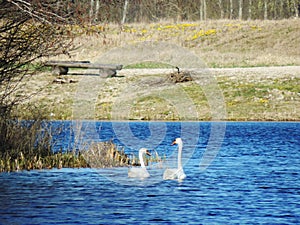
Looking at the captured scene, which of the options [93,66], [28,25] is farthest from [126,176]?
[93,66]

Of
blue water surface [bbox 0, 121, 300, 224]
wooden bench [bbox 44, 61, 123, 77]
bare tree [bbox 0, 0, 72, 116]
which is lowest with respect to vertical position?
blue water surface [bbox 0, 121, 300, 224]

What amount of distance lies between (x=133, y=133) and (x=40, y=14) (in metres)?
16.9

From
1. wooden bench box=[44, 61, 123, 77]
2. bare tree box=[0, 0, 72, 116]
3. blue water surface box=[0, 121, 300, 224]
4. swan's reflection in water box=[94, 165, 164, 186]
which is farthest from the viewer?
wooden bench box=[44, 61, 123, 77]

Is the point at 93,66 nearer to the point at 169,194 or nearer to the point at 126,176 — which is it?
the point at 126,176

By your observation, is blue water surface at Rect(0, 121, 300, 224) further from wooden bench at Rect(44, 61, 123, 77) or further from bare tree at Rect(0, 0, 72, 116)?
wooden bench at Rect(44, 61, 123, 77)

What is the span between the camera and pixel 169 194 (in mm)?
15773

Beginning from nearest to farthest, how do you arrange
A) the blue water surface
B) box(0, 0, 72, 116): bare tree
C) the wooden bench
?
1. the blue water surface
2. box(0, 0, 72, 116): bare tree
3. the wooden bench

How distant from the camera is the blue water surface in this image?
43.5ft

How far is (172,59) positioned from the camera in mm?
53688

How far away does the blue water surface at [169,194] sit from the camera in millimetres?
13266

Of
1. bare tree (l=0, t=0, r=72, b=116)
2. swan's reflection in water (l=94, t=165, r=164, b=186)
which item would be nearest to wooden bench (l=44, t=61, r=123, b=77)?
bare tree (l=0, t=0, r=72, b=116)

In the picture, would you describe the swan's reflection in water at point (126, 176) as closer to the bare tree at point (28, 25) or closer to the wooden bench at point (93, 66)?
the bare tree at point (28, 25)

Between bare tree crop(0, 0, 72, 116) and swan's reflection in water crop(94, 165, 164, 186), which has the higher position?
bare tree crop(0, 0, 72, 116)

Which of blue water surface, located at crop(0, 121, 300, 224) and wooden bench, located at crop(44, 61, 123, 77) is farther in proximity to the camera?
wooden bench, located at crop(44, 61, 123, 77)
